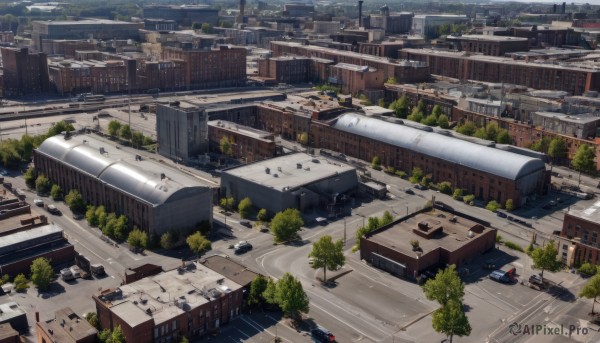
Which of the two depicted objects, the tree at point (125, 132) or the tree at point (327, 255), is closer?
the tree at point (327, 255)

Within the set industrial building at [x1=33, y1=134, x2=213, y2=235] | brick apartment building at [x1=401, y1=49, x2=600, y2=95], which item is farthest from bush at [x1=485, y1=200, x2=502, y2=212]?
brick apartment building at [x1=401, y1=49, x2=600, y2=95]

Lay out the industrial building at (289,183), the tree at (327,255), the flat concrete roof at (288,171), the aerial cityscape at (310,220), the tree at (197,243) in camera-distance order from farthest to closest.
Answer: the flat concrete roof at (288,171), the industrial building at (289,183), the tree at (197,243), the tree at (327,255), the aerial cityscape at (310,220)

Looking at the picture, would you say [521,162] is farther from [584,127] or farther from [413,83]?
[413,83]

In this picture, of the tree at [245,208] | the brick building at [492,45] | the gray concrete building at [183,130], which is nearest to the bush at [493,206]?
the tree at [245,208]

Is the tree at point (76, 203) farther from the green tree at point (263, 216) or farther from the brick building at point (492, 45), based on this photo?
the brick building at point (492, 45)

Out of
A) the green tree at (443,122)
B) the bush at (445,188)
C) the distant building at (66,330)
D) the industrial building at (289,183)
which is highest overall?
the green tree at (443,122)

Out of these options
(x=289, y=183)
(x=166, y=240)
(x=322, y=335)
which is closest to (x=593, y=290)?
(x=322, y=335)

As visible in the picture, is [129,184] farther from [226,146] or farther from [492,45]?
[492,45]

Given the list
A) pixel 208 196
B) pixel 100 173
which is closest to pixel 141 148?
pixel 100 173
